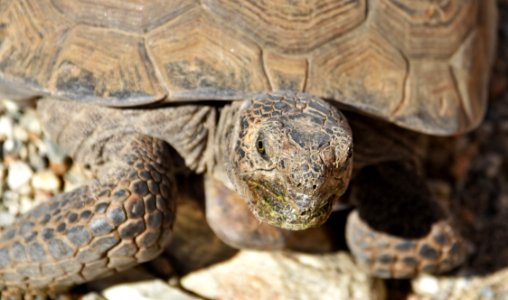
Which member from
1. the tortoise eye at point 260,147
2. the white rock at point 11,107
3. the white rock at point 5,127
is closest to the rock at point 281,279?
the tortoise eye at point 260,147

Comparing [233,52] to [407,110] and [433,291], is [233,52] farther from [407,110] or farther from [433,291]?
[433,291]

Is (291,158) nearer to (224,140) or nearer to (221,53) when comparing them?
(224,140)

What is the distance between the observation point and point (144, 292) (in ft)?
13.8

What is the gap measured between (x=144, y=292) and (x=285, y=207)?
1133mm

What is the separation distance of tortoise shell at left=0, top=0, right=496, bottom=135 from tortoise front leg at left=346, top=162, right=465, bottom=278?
43 cm

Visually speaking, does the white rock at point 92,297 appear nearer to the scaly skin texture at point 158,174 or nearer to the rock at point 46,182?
the scaly skin texture at point 158,174

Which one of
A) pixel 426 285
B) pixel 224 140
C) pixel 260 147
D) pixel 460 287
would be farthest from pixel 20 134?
pixel 460 287

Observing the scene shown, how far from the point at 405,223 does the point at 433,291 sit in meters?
0.63

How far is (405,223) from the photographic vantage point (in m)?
4.40

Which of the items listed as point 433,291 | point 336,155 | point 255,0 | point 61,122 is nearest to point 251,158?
point 336,155

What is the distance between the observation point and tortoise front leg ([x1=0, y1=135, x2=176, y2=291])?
3.73 metres

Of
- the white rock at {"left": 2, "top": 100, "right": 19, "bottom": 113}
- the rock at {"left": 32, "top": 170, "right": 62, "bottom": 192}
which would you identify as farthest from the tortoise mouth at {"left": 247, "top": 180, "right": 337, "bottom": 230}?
the white rock at {"left": 2, "top": 100, "right": 19, "bottom": 113}

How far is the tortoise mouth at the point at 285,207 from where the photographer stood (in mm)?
3395

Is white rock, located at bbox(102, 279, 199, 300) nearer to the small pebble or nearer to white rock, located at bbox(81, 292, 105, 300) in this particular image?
white rock, located at bbox(81, 292, 105, 300)
